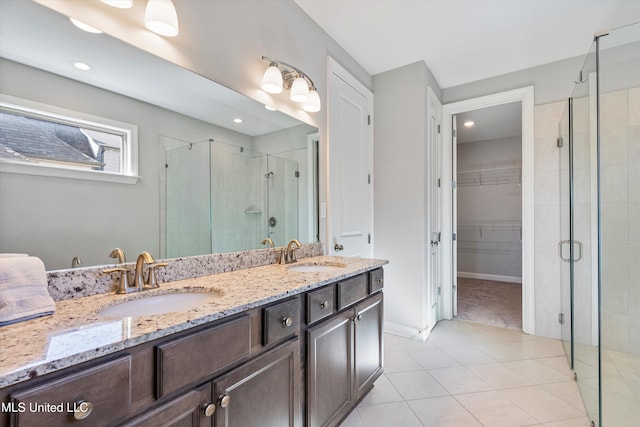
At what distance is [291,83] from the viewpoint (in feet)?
6.22

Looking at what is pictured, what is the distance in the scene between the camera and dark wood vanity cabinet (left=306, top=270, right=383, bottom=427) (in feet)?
4.20

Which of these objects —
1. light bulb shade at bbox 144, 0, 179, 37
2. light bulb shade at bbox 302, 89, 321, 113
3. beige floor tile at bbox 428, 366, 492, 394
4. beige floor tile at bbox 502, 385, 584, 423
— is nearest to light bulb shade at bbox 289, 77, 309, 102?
light bulb shade at bbox 302, 89, 321, 113

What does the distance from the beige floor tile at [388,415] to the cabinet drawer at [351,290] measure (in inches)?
26.9

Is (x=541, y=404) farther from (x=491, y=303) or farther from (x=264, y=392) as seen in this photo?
(x=491, y=303)

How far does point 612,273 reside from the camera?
5.95ft

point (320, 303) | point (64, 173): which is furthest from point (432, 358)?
point (64, 173)

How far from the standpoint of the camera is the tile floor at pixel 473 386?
1.63 m

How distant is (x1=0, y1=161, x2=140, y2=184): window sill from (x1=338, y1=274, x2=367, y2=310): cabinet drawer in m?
1.04

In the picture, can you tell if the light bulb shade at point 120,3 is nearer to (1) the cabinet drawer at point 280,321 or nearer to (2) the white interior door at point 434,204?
(1) the cabinet drawer at point 280,321

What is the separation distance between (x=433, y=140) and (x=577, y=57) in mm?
1396

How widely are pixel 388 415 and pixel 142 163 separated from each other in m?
1.82

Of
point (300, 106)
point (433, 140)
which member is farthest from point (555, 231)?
point (300, 106)

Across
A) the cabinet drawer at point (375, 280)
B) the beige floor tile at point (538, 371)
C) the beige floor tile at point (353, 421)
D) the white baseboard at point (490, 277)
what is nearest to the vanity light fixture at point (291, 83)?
the cabinet drawer at point (375, 280)

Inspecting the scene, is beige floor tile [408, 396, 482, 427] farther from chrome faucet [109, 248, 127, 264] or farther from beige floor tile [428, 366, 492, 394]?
chrome faucet [109, 248, 127, 264]
